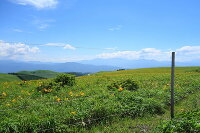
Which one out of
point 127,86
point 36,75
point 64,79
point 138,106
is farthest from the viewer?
point 64,79

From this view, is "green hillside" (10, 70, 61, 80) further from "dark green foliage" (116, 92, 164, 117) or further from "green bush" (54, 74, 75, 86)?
"dark green foliage" (116, 92, 164, 117)

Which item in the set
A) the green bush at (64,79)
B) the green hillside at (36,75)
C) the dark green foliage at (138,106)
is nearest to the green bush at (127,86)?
the dark green foliage at (138,106)

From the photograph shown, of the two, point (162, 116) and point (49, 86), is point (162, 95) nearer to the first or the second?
point (162, 116)

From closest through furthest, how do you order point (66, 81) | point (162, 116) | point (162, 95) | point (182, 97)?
point (162, 116), point (162, 95), point (182, 97), point (66, 81)

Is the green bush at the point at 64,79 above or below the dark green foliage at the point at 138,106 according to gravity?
above

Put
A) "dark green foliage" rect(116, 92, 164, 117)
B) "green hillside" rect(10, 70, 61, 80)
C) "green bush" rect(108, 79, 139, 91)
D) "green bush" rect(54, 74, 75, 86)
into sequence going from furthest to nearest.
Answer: "green bush" rect(54, 74, 75, 86), "green bush" rect(108, 79, 139, 91), "green hillside" rect(10, 70, 61, 80), "dark green foliage" rect(116, 92, 164, 117)

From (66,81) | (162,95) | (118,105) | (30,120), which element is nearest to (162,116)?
(118,105)

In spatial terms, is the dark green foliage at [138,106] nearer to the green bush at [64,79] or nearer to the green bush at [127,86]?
the green bush at [127,86]

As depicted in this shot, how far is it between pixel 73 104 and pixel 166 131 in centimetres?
420

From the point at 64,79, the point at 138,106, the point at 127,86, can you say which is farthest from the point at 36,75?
the point at 138,106

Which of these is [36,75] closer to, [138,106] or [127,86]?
[127,86]

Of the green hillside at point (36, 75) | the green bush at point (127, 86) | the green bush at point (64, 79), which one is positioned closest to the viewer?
the green hillside at point (36, 75)

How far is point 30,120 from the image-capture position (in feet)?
17.0

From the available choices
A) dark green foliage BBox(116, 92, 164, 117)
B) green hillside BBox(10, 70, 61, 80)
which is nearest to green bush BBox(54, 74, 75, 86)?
green hillside BBox(10, 70, 61, 80)
